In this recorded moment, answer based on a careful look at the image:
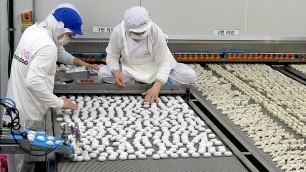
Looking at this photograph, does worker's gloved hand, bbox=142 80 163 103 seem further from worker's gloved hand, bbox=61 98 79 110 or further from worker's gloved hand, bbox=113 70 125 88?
worker's gloved hand, bbox=61 98 79 110

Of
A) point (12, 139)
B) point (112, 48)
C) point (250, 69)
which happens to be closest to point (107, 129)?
point (12, 139)

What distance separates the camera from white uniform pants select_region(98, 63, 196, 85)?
490 cm

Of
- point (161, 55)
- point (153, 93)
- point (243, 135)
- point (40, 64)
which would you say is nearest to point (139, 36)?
point (161, 55)

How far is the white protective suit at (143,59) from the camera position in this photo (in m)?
4.62

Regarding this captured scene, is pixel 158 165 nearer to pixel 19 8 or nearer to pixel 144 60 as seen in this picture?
pixel 144 60

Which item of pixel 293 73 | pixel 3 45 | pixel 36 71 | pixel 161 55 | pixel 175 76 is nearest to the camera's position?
pixel 36 71

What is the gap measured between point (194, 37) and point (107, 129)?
2581 millimetres

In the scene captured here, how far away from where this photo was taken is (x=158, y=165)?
3082mm

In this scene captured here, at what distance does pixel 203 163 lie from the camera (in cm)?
314

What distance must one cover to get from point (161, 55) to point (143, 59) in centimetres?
21

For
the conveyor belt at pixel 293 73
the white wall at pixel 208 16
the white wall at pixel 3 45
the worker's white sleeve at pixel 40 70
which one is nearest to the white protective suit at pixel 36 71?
the worker's white sleeve at pixel 40 70

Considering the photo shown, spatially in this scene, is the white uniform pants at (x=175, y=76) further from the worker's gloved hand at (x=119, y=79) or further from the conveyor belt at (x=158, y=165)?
the conveyor belt at (x=158, y=165)

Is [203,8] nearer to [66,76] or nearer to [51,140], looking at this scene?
[66,76]

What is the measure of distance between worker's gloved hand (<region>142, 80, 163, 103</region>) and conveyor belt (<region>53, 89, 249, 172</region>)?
119 centimetres
